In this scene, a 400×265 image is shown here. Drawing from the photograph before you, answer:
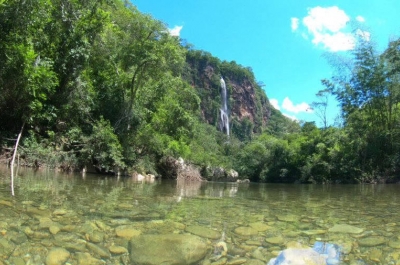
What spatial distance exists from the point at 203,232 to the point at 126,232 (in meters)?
0.79

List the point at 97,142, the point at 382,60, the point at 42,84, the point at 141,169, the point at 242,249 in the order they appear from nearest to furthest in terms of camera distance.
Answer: the point at 242,249
the point at 42,84
the point at 97,142
the point at 141,169
the point at 382,60

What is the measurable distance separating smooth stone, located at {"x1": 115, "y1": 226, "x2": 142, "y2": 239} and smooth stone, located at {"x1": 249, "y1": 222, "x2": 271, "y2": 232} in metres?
1.34

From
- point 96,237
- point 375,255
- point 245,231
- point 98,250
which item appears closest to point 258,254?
point 245,231

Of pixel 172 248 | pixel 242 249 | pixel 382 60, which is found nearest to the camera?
pixel 172 248

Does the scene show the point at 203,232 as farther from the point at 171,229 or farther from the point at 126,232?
the point at 126,232

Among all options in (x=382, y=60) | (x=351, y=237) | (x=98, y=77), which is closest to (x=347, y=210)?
(x=351, y=237)

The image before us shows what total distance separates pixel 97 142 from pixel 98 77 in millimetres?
4024

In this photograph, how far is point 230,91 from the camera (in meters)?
99.4

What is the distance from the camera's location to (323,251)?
2.86 meters

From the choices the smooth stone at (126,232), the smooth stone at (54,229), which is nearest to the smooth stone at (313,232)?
the smooth stone at (126,232)

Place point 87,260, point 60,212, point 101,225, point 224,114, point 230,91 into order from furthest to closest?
point 230,91
point 224,114
point 60,212
point 101,225
point 87,260

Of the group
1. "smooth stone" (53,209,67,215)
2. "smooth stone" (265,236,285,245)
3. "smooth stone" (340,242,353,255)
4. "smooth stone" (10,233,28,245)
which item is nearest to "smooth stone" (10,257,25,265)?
"smooth stone" (10,233,28,245)

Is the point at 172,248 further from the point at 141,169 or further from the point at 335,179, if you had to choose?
the point at 335,179

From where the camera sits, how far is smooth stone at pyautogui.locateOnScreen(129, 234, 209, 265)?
2459 millimetres
